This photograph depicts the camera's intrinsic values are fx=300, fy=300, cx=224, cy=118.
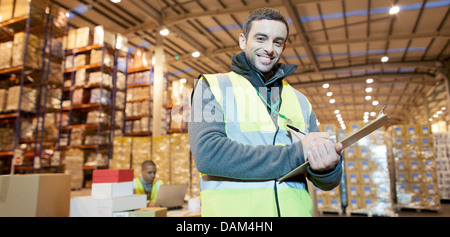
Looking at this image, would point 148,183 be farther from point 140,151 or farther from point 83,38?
point 83,38

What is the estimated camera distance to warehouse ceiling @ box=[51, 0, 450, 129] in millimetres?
9383

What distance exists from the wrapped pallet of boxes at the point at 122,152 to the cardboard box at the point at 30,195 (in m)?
6.24

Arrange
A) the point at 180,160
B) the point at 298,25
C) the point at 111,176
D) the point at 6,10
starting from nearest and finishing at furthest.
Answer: the point at 111,176
the point at 6,10
the point at 180,160
the point at 298,25

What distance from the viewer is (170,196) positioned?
411 centimetres

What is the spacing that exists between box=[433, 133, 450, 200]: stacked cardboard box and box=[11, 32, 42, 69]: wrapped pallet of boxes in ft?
43.4

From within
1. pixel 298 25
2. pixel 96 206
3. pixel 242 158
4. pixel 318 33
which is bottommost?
pixel 96 206

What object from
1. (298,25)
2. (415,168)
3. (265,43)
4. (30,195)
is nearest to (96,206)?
(30,195)

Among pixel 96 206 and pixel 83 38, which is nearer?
pixel 96 206

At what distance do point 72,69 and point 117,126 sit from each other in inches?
76.6

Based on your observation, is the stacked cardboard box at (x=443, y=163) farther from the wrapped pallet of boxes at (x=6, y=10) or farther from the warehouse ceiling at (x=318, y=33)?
the wrapped pallet of boxes at (x=6, y=10)

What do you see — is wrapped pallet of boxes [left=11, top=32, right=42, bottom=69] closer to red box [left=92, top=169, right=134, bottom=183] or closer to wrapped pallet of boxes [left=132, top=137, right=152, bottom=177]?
wrapped pallet of boxes [left=132, top=137, right=152, bottom=177]

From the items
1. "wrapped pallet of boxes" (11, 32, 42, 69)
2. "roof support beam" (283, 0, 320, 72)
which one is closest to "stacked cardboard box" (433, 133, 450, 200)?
"roof support beam" (283, 0, 320, 72)

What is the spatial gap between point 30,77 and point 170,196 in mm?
4400

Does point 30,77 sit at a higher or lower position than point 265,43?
higher
